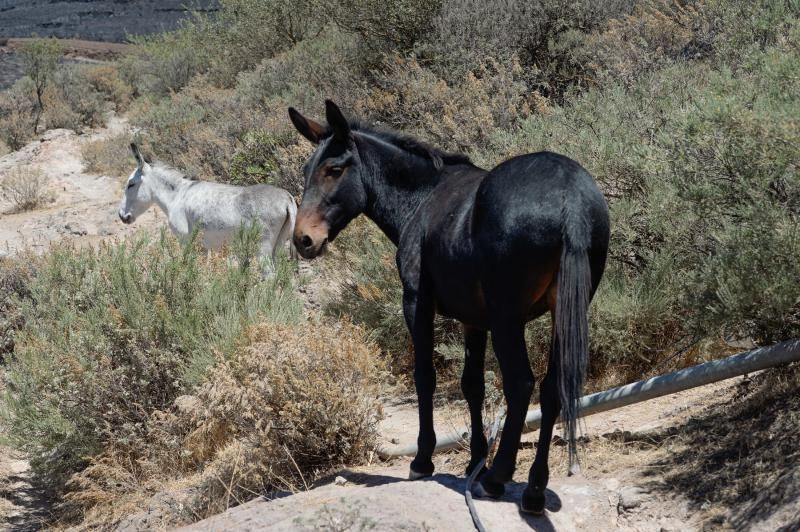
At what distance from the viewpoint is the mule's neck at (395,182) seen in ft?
17.1

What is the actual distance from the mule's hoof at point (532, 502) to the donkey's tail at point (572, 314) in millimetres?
398

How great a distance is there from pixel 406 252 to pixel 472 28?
359 inches

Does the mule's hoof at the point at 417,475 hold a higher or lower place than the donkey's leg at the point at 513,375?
lower

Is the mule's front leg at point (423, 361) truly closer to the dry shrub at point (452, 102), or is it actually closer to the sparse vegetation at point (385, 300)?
the sparse vegetation at point (385, 300)

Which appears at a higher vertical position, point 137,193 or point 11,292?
point 137,193

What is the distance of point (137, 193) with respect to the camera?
39.1 feet

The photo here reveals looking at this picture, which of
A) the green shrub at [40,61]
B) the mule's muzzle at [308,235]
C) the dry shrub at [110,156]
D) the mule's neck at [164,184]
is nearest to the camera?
the mule's muzzle at [308,235]

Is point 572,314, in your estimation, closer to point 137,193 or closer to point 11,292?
point 11,292

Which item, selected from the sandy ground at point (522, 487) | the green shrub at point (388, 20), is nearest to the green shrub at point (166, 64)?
the green shrub at point (388, 20)

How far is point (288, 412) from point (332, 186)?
150cm

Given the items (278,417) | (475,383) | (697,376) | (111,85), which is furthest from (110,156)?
(697,376)

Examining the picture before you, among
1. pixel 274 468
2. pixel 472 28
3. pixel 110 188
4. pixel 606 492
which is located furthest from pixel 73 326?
pixel 110 188

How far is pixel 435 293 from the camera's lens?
188 inches

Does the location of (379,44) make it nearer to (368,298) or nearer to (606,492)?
(368,298)
